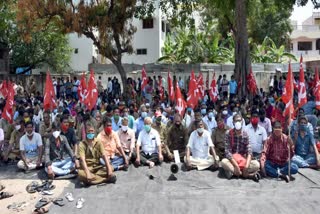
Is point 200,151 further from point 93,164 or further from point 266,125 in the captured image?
point 93,164

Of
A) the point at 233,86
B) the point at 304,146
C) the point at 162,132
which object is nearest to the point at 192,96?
the point at 162,132

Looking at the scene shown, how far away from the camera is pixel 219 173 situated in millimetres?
9500

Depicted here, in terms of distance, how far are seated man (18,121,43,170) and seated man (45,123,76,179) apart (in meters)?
0.42

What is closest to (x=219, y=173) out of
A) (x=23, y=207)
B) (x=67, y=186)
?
(x=67, y=186)

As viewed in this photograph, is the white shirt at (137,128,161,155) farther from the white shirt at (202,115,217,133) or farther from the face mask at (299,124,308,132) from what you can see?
the face mask at (299,124,308,132)

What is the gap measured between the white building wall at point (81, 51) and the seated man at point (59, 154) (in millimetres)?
24520

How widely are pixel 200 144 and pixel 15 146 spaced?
4.26 m

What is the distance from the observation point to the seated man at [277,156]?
9.11 m

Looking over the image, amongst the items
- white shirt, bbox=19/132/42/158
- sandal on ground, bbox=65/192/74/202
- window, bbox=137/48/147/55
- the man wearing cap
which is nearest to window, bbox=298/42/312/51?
window, bbox=137/48/147/55

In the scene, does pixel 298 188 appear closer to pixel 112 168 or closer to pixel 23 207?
pixel 112 168

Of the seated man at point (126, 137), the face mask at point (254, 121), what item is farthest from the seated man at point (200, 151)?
the seated man at point (126, 137)

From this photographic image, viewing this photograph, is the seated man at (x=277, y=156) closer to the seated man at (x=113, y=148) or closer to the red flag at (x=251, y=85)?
the seated man at (x=113, y=148)

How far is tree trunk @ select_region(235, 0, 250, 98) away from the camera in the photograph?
17.8 metres

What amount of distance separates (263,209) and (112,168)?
317 cm
